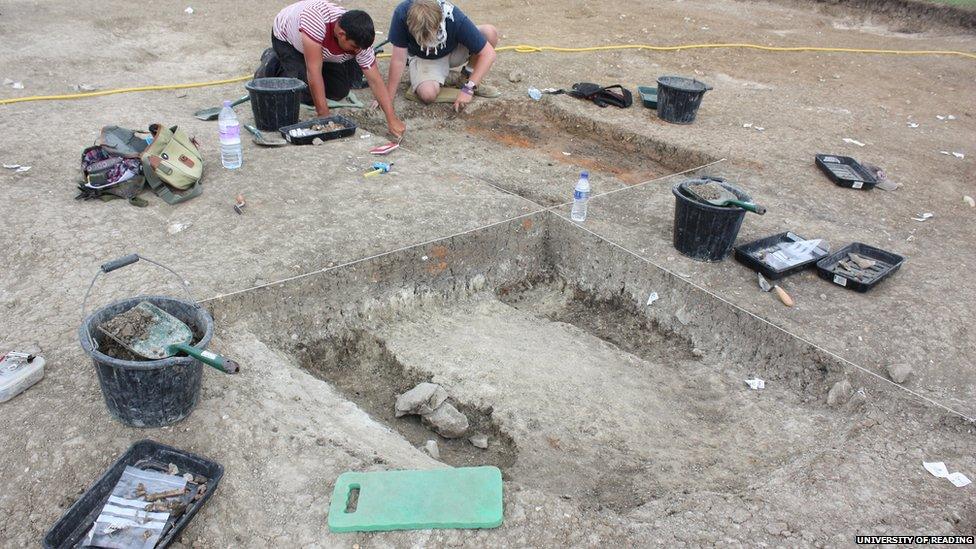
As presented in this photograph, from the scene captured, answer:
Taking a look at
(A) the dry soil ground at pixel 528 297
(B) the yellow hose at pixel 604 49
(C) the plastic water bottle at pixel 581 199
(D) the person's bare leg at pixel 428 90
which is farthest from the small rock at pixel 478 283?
(B) the yellow hose at pixel 604 49

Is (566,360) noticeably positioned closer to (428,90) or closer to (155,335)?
(155,335)

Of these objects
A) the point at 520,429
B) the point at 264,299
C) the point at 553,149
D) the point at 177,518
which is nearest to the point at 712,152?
the point at 553,149

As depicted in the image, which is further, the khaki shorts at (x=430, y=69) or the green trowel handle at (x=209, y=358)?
the khaki shorts at (x=430, y=69)

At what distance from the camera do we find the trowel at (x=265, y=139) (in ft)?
17.0

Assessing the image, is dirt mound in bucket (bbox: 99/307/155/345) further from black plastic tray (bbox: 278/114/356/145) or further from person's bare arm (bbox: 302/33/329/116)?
person's bare arm (bbox: 302/33/329/116)

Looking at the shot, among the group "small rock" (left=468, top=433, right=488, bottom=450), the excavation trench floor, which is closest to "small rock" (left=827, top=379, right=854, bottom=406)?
the excavation trench floor

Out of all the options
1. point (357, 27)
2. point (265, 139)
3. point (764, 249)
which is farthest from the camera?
point (265, 139)

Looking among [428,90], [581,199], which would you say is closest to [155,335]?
[581,199]

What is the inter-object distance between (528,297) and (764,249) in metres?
1.54

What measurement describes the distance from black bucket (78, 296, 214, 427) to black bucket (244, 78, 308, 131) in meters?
→ 3.00

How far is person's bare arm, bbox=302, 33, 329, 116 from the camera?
5270 mm

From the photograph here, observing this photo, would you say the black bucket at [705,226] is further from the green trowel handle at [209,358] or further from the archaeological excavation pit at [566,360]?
the green trowel handle at [209,358]

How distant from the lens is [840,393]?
329 centimetres

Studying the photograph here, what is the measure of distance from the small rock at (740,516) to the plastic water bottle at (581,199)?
2.31 meters
